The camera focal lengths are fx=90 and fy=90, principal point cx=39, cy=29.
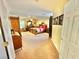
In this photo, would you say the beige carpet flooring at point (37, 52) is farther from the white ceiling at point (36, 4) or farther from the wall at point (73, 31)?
the white ceiling at point (36, 4)

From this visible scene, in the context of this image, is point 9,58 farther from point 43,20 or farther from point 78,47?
point 43,20

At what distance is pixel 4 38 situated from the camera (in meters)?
1.65

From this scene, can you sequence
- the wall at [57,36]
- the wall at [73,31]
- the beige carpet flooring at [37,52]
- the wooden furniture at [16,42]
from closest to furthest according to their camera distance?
the wall at [73,31] < the beige carpet flooring at [37,52] < the wall at [57,36] < the wooden furniture at [16,42]

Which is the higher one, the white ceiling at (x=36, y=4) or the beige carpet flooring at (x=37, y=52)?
the white ceiling at (x=36, y=4)

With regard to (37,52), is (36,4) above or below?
above

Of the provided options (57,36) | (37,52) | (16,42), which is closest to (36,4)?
(57,36)

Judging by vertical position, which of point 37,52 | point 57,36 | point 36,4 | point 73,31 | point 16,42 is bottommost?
point 37,52

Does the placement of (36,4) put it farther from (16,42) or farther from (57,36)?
(16,42)

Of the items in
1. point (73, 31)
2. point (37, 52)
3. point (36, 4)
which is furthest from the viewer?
point (36, 4)

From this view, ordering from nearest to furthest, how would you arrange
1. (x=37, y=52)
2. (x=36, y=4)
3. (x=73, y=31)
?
(x=73, y=31)
(x=37, y=52)
(x=36, y=4)

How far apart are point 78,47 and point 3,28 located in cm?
132

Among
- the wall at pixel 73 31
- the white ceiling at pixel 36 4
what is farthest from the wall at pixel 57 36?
the wall at pixel 73 31

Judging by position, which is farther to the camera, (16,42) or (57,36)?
(57,36)

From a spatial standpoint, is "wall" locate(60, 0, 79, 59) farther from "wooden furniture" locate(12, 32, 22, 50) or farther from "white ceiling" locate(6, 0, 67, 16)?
"wooden furniture" locate(12, 32, 22, 50)
